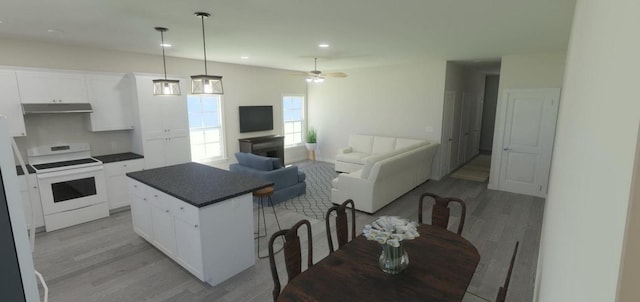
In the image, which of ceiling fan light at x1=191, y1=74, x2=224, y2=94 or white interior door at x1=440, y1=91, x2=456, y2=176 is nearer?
ceiling fan light at x1=191, y1=74, x2=224, y2=94

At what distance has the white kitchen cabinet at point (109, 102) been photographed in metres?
4.68

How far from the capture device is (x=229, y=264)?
3080 mm

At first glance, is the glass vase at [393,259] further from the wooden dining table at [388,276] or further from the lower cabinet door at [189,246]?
the lower cabinet door at [189,246]

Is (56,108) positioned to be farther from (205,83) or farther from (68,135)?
(205,83)

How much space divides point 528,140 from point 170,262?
608cm

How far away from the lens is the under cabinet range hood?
13.3 ft

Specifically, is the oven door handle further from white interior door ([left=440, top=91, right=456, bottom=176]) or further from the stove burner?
white interior door ([left=440, top=91, right=456, bottom=176])

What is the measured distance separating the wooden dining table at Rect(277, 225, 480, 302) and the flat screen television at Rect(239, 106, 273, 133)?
546cm

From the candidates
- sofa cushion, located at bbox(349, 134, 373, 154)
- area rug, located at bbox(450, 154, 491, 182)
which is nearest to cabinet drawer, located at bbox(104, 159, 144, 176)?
sofa cushion, located at bbox(349, 134, 373, 154)

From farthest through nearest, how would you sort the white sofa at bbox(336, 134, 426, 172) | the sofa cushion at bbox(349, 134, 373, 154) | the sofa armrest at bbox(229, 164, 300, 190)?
1. the sofa cushion at bbox(349, 134, 373, 154)
2. the white sofa at bbox(336, 134, 426, 172)
3. the sofa armrest at bbox(229, 164, 300, 190)

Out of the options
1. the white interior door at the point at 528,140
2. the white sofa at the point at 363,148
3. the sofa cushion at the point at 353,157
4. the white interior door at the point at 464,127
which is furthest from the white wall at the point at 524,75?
the sofa cushion at the point at 353,157

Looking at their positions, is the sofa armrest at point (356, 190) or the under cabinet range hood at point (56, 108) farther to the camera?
the sofa armrest at point (356, 190)

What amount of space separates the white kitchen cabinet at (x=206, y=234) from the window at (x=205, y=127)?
3042 millimetres

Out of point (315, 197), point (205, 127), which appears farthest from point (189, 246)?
point (205, 127)
